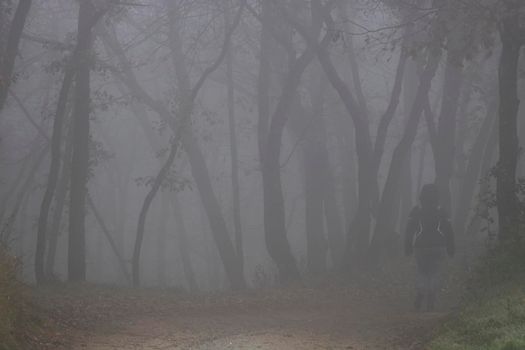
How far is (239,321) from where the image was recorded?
10219 millimetres

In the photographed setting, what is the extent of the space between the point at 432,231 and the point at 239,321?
363 cm

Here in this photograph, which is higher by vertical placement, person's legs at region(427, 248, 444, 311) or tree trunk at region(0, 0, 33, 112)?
tree trunk at region(0, 0, 33, 112)

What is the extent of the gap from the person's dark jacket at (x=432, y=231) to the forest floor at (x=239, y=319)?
3.70 ft

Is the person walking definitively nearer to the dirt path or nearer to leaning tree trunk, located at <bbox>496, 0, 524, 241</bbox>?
the dirt path

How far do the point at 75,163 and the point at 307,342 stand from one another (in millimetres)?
9076

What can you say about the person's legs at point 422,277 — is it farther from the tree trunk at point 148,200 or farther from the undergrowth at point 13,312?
the tree trunk at point 148,200

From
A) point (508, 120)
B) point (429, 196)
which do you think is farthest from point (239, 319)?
point (508, 120)

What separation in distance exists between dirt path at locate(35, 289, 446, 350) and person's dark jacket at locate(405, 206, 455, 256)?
48.7 inches

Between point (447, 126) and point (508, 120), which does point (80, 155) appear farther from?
point (447, 126)

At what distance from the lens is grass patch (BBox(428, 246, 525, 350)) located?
19.5 feet

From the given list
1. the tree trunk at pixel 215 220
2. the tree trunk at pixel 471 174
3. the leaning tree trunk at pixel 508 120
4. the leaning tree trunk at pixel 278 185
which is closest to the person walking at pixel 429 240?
the leaning tree trunk at pixel 508 120

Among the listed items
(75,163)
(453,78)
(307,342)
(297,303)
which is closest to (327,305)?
(297,303)

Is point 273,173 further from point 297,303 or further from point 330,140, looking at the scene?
point 330,140

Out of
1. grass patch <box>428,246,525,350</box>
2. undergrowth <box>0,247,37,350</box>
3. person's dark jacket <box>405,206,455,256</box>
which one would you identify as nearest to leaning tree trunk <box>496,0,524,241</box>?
person's dark jacket <box>405,206,455,256</box>
